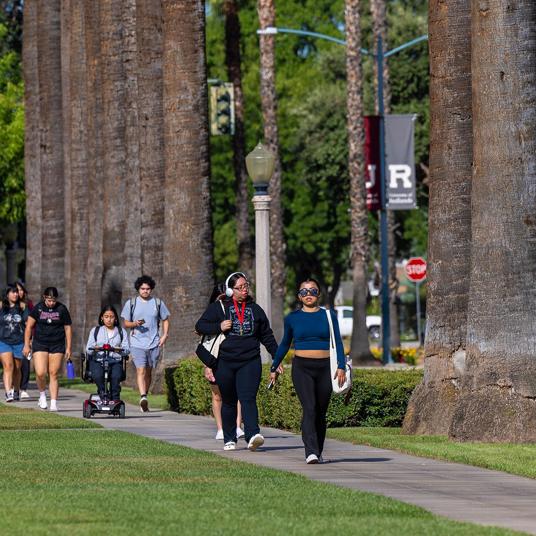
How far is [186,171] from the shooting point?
98.6 feet

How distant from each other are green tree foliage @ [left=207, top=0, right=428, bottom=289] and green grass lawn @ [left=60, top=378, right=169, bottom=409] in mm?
37580

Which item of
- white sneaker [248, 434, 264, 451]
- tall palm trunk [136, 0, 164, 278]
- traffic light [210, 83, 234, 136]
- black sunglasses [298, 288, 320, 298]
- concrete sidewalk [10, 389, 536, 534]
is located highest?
traffic light [210, 83, 234, 136]

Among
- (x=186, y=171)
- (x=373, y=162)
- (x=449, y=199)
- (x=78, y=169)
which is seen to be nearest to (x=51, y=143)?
(x=78, y=169)

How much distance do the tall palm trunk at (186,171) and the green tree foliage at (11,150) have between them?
30480mm

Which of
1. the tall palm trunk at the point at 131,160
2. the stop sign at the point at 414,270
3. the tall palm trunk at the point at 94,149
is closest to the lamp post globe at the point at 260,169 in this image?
the tall palm trunk at the point at 131,160

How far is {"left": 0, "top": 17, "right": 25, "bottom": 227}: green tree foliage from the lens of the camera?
60.3 meters

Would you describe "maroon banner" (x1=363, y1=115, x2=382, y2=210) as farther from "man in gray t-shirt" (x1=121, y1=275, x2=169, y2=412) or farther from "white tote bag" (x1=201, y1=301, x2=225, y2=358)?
"white tote bag" (x1=201, y1=301, x2=225, y2=358)

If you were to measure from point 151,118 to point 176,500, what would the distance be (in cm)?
1942

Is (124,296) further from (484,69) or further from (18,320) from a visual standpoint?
(484,69)

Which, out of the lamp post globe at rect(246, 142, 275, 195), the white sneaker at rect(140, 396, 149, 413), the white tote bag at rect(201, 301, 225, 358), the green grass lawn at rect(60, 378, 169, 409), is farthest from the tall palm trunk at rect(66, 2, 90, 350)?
the white tote bag at rect(201, 301, 225, 358)

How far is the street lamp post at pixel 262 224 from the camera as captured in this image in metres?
24.7

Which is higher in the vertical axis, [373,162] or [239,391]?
[373,162]

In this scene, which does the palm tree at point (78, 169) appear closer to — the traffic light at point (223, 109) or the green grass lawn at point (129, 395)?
the green grass lawn at point (129, 395)

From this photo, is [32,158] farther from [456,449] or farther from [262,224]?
[456,449]
